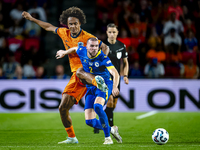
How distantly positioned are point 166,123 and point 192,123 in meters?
0.63

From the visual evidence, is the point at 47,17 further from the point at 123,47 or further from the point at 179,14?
the point at 123,47

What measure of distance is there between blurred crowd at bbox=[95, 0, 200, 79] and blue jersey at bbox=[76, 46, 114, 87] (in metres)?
5.78

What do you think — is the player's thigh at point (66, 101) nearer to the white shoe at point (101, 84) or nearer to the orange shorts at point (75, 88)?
the orange shorts at point (75, 88)

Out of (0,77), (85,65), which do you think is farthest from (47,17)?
(85,65)

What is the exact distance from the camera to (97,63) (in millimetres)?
6148

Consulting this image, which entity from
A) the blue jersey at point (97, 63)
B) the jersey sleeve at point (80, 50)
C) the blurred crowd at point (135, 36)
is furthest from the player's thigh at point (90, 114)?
the blurred crowd at point (135, 36)

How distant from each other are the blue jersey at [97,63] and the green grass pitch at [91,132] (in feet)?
3.80

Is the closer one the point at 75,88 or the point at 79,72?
the point at 79,72

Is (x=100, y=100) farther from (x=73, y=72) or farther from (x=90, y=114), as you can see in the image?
(x=73, y=72)

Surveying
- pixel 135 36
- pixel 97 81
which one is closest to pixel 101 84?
pixel 97 81

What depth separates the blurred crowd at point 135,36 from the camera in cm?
1239

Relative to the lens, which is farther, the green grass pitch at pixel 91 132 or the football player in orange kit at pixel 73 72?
the football player in orange kit at pixel 73 72

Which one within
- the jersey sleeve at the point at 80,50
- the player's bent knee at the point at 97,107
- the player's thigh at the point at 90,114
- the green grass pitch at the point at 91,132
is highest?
the jersey sleeve at the point at 80,50

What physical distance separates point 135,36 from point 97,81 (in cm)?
806
